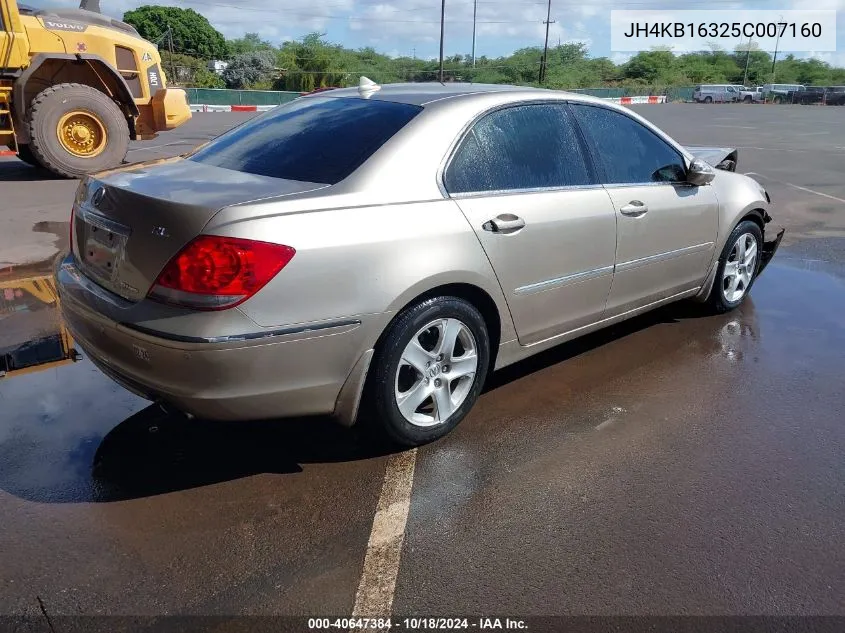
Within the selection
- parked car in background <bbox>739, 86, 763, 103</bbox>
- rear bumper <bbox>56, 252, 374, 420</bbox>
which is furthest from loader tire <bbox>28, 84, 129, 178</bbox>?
parked car in background <bbox>739, 86, 763, 103</bbox>

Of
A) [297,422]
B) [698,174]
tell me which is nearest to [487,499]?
[297,422]

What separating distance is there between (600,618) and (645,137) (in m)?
3.09

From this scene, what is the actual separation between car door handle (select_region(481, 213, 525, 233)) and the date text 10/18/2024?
5.63 feet

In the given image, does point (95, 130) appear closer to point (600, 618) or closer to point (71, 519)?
point (71, 519)

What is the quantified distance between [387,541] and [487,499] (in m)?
0.49

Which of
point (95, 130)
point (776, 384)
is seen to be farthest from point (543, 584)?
point (95, 130)

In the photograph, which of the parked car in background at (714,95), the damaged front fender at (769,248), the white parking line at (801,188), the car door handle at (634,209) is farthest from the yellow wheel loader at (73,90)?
the parked car in background at (714,95)

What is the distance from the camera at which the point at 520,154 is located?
3660 millimetres

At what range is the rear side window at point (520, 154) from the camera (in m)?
3.41

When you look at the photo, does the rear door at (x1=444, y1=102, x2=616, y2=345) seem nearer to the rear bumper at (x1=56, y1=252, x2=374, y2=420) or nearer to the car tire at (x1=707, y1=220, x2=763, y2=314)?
the rear bumper at (x1=56, y1=252, x2=374, y2=420)

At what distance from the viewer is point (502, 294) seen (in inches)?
136

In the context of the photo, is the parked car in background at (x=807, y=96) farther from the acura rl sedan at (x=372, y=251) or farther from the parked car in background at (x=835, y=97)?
the acura rl sedan at (x=372, y=251)

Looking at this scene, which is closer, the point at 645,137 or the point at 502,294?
the point at 502,294

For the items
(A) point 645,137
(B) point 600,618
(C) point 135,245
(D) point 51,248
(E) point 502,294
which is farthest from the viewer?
(D) point 51,248
